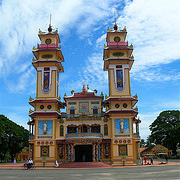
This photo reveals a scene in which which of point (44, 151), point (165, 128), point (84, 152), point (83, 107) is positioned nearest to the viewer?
point (44, 151)

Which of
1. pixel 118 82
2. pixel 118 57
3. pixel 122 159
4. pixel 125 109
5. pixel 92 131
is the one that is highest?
pixel 118 57

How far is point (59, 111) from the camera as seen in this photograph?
42719mm

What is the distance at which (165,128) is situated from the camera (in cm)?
6062

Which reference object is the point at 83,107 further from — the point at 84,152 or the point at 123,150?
the point at 123,150

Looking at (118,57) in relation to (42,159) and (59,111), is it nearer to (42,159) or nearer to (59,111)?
(59,111)

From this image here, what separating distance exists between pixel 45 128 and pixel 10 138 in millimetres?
22120

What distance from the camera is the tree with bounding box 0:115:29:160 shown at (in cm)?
5388

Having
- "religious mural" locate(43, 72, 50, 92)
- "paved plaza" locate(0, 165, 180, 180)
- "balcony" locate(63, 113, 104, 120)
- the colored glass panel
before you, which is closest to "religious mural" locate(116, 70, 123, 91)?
"balcony" locate(63, 113, 104, 120)

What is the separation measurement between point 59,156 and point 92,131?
6.63 metres

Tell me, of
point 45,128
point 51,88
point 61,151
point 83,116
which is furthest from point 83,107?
point 61,151

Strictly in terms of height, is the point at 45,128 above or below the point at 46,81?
below

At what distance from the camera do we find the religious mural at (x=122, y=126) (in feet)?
127

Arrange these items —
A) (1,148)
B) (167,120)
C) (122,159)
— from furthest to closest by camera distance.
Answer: (167,120) → (1,148) → (122,159)

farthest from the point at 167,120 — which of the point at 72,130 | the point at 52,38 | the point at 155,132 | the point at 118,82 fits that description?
the point at 52,38
